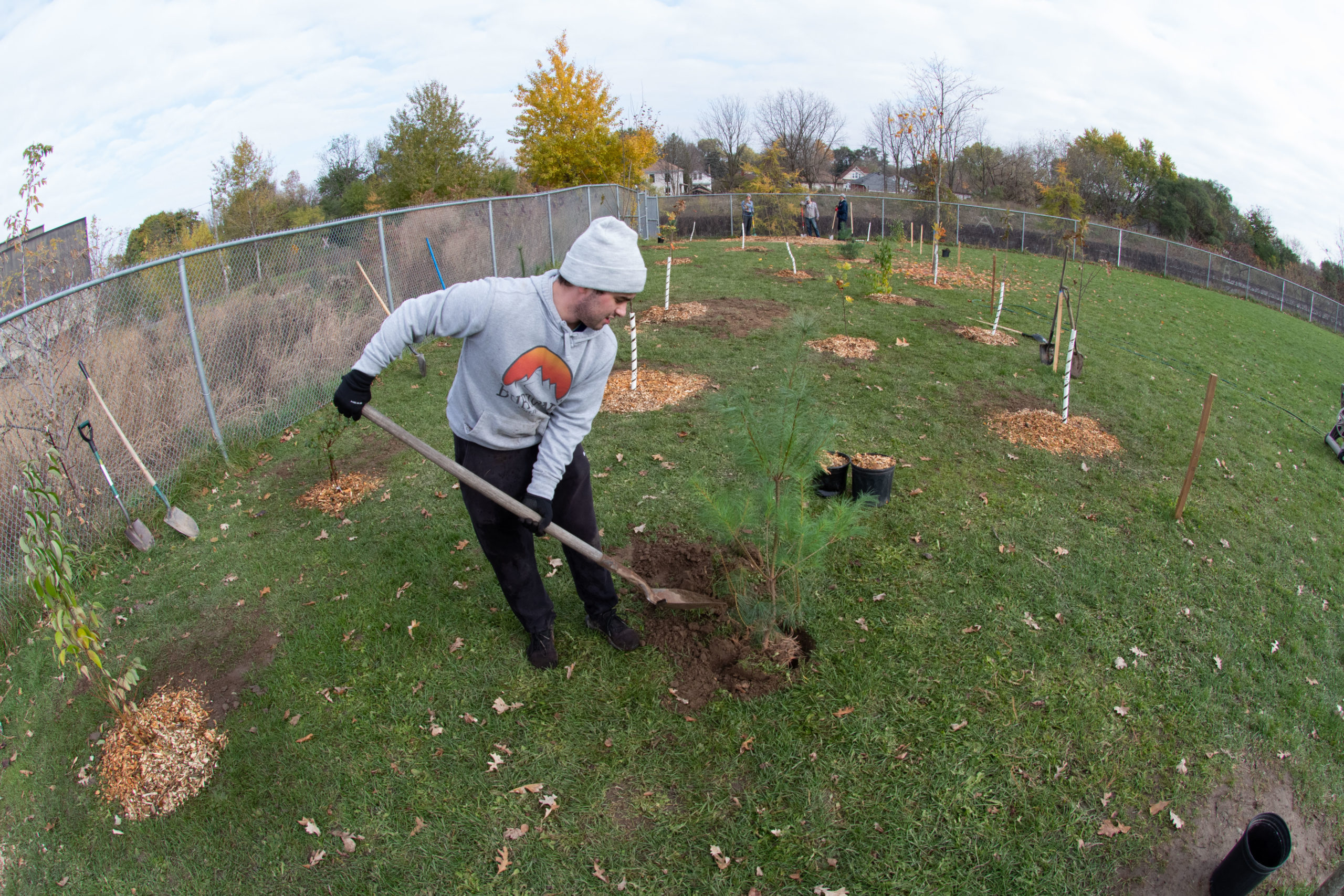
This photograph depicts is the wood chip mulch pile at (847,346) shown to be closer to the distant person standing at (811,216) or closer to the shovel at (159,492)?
the shovel at (159,492)

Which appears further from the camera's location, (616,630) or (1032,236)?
(1032,236)

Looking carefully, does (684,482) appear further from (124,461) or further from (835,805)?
(124,461)

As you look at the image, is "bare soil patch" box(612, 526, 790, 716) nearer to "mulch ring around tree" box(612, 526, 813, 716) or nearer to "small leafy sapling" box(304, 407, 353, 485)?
"mulch ring around tree" box(612, 526, 813, 716)

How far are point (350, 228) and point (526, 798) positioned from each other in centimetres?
744

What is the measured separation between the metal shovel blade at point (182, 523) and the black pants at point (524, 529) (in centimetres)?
291

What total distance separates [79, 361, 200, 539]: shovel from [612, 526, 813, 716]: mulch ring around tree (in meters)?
3.32

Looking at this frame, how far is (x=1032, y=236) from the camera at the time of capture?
24.9 metres

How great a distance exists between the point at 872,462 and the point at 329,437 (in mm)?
4423

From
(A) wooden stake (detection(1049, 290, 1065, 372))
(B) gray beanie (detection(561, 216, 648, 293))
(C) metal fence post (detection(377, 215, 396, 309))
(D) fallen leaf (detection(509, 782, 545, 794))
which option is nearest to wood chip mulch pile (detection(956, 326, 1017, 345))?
(A) wooden stake (detection(1049, 290, 1065, 372))

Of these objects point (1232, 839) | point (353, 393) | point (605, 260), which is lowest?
point (1232, 839)

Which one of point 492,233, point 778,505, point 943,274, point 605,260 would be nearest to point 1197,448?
point 778,505

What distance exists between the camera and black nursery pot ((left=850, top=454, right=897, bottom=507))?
5.24 metres

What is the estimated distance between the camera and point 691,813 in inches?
119

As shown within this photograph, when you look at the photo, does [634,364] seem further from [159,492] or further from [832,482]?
[159,492]
